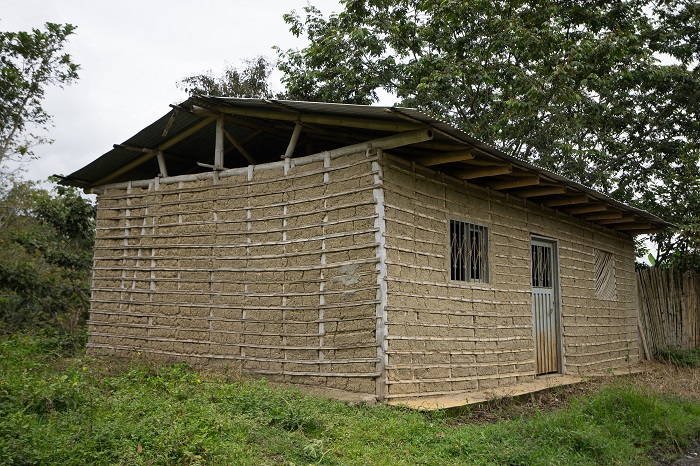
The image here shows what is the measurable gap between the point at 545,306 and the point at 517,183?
2583mm

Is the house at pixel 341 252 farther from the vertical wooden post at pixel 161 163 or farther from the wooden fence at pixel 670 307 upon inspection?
the wooden fence at pixel 670 307

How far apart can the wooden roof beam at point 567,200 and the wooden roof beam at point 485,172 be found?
7.72 ft

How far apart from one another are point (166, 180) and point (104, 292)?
89.6 inches

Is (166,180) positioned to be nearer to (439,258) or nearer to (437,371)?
(439,258)

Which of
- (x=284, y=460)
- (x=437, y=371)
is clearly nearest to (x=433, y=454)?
(x=284, y=460)

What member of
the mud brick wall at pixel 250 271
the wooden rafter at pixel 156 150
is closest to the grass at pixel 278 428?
the mud brick wall at pixel 250 271

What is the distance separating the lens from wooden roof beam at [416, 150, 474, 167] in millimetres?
7066

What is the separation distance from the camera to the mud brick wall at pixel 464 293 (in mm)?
7148

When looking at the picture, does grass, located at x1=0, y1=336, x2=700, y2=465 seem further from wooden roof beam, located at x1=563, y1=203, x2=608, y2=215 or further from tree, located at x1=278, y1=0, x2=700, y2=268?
tree, located at x1=278, y1=0, x2=700, y2=268

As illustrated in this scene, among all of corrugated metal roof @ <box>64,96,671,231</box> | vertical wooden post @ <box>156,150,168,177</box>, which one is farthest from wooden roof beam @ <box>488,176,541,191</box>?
vertical wooden post @ <box>156,150,168,177</box>

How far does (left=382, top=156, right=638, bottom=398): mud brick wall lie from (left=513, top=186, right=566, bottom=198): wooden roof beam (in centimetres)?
18

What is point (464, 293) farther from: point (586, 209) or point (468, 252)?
point (586, 209)

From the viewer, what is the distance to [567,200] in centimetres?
991

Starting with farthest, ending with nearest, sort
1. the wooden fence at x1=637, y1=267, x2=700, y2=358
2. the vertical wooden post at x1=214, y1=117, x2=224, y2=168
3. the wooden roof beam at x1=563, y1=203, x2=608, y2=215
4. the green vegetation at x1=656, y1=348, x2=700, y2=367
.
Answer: the wooden fence at x1=637, y1=267, x2=700, y2=358 < the green vegetation at x1=656, y1=348, x2=700, y2=367 < the wooden roof beam at x1=563, y1=203, x2=608, y2=215 < the vertical wooden post at x1=214, y1=117, x2=224, y2=168
